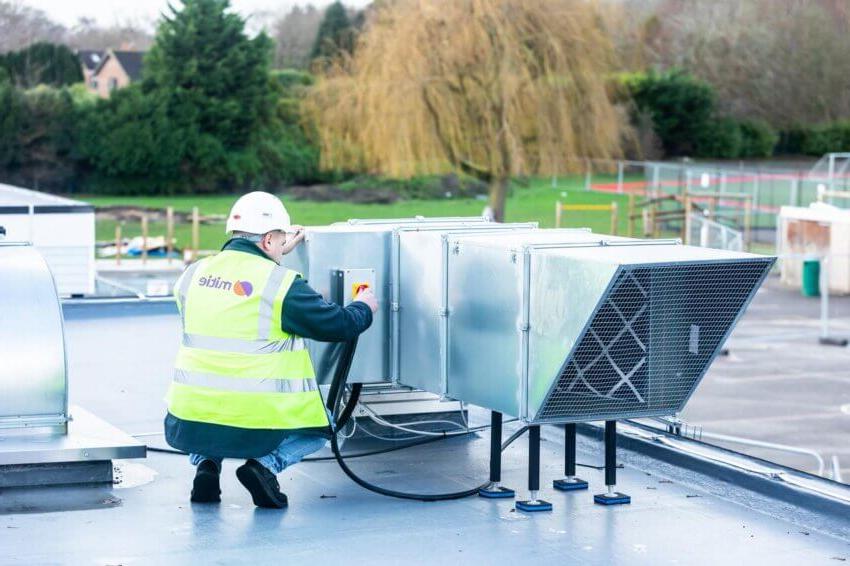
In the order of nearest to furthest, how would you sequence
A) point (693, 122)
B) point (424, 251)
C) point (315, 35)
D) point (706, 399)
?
point (424, 251) < point (706, 399) < point (693, 122) < point (315, 35)

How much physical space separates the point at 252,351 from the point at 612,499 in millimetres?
1846

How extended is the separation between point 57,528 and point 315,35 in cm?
7515

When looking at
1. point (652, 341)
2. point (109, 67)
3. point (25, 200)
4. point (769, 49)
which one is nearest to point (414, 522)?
point (652, 341)

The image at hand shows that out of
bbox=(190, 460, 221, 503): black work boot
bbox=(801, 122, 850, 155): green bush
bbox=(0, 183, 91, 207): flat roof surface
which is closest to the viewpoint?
bbox=(190, 460, 221, 503): black work boot

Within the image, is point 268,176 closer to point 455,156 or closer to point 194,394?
point 455,156

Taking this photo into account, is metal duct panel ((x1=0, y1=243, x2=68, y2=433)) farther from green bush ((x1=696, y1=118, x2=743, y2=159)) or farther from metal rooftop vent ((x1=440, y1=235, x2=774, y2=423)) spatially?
green bush ((x1=696, y1=118, x2=743, y2=159))

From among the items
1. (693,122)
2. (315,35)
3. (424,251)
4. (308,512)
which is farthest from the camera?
(315,35)

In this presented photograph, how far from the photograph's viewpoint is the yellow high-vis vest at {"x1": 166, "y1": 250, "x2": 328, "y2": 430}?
6.03 m

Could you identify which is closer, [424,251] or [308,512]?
[308,512]

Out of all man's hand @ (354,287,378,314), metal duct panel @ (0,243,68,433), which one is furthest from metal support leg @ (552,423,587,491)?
metal duct panel @ (0,243,68,433)

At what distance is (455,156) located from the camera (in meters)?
45.7

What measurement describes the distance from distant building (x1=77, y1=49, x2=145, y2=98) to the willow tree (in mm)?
39231

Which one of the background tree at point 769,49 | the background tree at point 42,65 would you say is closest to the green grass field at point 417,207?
the background tree at point 42,65

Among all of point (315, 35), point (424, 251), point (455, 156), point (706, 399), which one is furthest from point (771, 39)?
point (315, 35)
